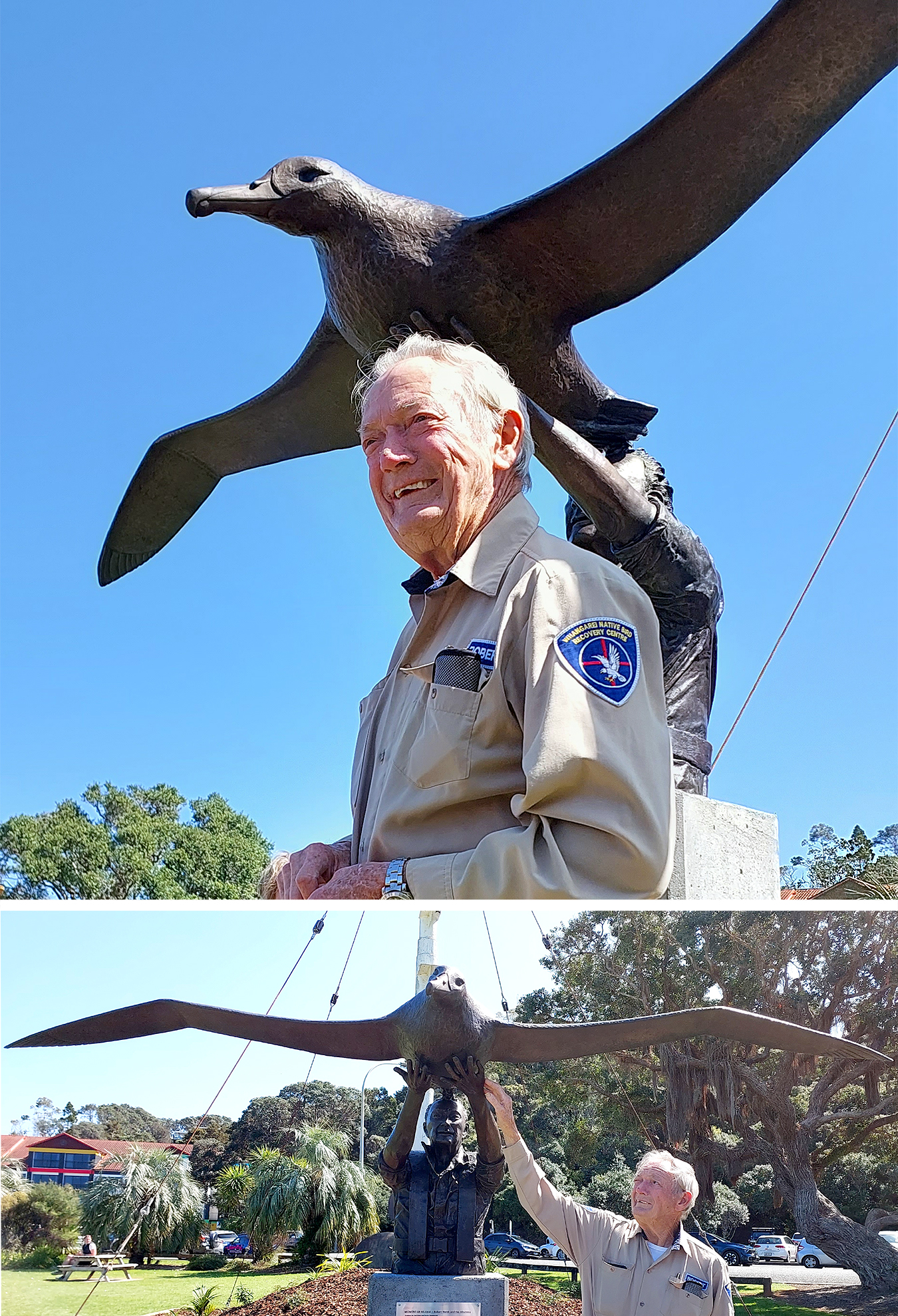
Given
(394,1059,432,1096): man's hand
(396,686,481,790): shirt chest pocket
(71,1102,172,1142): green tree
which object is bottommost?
(71,1102,172,1142): green tree

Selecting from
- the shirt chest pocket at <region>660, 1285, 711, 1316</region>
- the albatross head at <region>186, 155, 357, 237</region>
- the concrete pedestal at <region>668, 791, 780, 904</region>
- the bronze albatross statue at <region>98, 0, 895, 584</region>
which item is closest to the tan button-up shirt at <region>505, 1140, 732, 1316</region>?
the shirt chest pocket at <region>660, 1285, 711, 1316</region>

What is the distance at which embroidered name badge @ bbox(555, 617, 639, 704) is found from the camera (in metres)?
1.47

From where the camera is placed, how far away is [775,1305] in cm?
108

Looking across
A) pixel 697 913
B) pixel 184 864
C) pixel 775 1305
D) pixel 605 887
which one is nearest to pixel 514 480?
pixel 605 887

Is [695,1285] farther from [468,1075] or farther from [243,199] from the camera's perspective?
[243,199]

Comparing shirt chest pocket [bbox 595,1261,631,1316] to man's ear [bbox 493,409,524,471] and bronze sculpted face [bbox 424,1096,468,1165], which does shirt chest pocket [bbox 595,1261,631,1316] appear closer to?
bronze sculpted face [bbox 424,1096,468,1165]

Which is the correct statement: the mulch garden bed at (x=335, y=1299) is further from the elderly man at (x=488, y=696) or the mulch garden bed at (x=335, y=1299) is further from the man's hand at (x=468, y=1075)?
the elderly man at (x=488, y=696)

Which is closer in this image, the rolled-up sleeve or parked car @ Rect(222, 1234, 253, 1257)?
parked car @ Rect(222, 1234, 253, 1257)

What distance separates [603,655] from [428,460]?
0.44m

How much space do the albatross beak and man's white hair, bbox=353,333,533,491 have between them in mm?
1488

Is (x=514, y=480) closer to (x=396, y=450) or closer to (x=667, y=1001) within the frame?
(x=396, y=450)

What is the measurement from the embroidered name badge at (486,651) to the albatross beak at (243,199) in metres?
2.00

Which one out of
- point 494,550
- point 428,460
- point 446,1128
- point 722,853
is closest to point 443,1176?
point 446,1128

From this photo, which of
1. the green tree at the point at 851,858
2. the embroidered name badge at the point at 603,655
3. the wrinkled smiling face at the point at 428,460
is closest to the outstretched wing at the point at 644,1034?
the embroidered name badge at the point at 603,655
